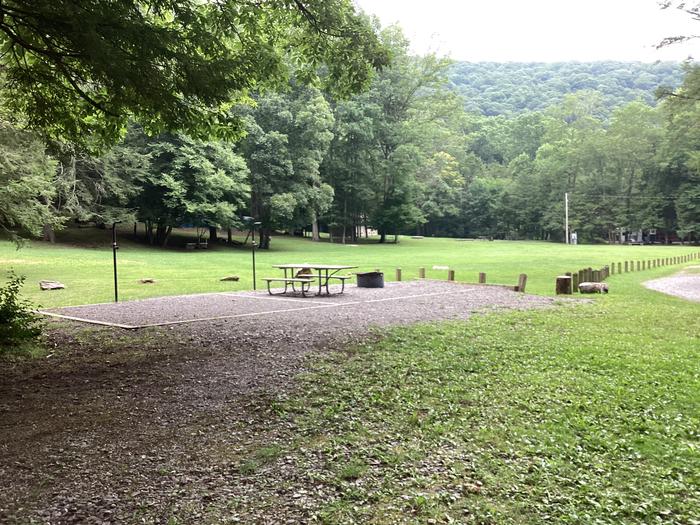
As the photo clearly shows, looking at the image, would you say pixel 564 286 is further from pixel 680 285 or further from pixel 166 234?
pixel 166 234

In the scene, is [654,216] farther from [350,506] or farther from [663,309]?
[350,506]

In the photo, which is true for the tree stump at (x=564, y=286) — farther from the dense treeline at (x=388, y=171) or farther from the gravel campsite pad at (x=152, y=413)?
the dense treeline at (x=388, y=171)

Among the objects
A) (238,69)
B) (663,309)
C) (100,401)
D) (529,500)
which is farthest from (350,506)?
(663,309)

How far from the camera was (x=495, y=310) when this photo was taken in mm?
11016

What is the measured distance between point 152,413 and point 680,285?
18.0 m

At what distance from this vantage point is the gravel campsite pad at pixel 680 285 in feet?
49.3

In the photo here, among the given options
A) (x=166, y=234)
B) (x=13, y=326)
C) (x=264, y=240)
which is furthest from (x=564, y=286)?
(x=166, y=234)

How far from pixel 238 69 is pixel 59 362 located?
14.4 feet

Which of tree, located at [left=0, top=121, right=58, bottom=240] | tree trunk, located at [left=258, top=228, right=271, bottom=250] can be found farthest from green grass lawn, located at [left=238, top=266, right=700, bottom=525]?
tree trunk, located at [left=258, top=228, right=271, bottom=250]

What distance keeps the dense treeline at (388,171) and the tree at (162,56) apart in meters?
1.40

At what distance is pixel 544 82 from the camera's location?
5049 inches

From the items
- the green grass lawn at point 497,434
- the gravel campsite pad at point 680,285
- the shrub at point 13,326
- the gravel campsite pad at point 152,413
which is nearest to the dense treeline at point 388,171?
the shrub at point 13,326

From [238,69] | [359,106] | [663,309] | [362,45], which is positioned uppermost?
[359,106]

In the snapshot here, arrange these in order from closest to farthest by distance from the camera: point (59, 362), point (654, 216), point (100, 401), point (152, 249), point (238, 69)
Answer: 1. point (100, 401)
2. point (59, 362)
3. point (238, 69)
4. point (152, 249)
5. point (654, 216)
